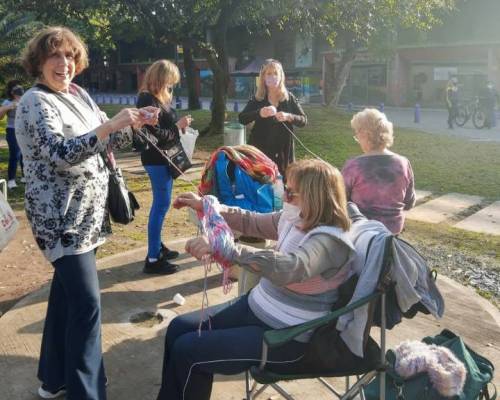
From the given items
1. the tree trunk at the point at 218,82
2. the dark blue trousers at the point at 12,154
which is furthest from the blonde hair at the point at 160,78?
the tree trunk at the point at 218,82

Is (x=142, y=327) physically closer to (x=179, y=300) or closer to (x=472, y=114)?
(x=179, y=300)

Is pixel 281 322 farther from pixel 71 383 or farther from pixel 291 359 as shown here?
pixel 71 383

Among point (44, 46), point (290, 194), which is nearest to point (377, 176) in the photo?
point (290, 194)

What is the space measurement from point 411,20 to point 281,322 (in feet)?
56.8

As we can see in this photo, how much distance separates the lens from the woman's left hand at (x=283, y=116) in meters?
4.96

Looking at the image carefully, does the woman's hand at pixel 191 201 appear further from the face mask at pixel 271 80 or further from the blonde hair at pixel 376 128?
the face mask at pixel 271 80

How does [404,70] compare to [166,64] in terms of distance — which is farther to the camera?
[404,70]

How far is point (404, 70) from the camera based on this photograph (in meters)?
34.8

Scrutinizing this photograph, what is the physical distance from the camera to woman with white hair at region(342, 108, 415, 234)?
11.9ft

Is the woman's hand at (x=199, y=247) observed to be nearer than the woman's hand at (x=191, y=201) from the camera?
Yes

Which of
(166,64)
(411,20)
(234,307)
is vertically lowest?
(234,307)

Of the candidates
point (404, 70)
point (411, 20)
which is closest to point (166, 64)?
point (411, 20)

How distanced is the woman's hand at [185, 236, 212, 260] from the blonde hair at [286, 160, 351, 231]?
17.4 inches

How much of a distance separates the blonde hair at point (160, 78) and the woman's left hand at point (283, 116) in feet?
3.16
